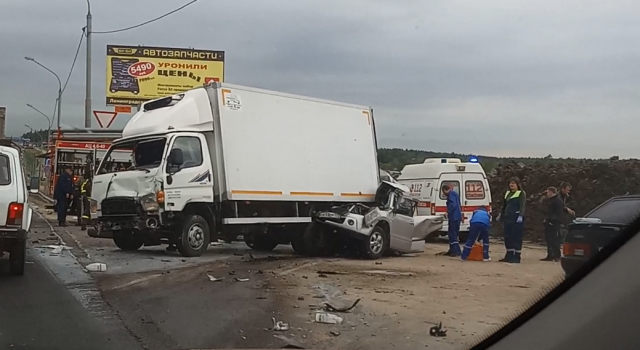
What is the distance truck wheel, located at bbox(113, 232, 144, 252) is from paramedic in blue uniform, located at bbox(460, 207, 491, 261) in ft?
22.3

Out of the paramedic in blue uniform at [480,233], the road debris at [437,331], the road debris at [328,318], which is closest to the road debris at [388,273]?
the paramedic in blue uniform at [480,233]

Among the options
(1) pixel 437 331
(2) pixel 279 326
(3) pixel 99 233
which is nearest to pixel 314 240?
(3) pixel 99 233

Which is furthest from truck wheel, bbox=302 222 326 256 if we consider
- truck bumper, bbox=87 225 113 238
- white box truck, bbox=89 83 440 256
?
truck bumper, bbox=87 225 113 238

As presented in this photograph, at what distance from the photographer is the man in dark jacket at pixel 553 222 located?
12.4 feet

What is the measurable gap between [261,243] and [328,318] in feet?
25.9

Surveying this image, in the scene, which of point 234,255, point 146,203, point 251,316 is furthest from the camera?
point 234,255

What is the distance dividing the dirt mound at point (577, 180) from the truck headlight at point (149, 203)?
8085 millimetres

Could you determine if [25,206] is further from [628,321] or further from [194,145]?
[628,321]

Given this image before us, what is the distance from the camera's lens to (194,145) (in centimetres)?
1280

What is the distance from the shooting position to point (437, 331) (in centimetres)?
575

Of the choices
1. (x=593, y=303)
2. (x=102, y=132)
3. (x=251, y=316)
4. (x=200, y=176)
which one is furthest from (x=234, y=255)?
(x=593, y=303)

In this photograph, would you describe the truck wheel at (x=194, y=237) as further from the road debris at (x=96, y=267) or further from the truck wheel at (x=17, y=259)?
the truck wheel at (x=17, y=259)

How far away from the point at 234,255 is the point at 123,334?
271 inches

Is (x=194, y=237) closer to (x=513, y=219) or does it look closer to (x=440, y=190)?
(x=440, y=190)
